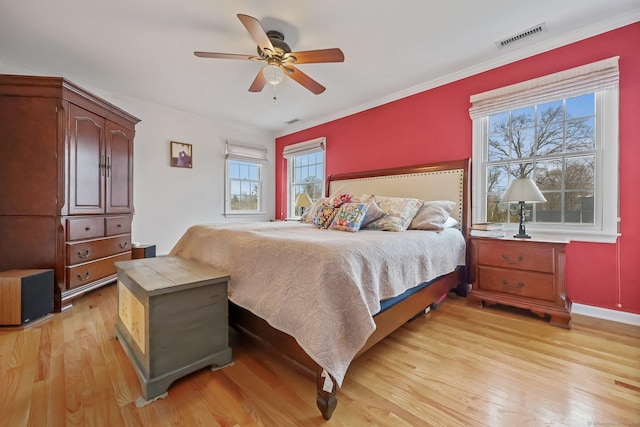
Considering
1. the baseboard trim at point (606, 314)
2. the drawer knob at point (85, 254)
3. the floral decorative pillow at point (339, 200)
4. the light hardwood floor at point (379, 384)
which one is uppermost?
the floral decorative pillow at point (339, 200)

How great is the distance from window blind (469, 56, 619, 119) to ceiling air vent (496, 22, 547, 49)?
40 cm

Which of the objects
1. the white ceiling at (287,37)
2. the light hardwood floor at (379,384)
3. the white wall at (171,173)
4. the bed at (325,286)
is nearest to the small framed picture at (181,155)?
the white wall at (171,173)

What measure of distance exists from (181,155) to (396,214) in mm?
3542

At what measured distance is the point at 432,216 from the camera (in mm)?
2590

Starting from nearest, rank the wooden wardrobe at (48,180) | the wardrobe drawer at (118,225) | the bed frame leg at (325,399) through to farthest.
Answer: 1. the bed frame leg at (325,399)
2. the wooden wardrobe at (48,180)
3. the wardrobe drawer at (118,225)

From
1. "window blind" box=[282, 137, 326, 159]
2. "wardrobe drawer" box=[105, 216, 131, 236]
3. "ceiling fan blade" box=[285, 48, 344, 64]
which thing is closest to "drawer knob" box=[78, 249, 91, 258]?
"wardrobe drawer" box=[105, 216, 131, 236]

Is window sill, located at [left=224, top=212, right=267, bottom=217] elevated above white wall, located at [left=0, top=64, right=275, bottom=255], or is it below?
below

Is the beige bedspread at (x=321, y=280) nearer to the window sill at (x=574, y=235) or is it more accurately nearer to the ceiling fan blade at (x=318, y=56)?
the window sill at (x=574, y=235)

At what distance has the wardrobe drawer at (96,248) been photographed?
8.32 ft

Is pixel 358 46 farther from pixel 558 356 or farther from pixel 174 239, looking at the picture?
pixel 174 239

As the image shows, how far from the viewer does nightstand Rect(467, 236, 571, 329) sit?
7.08 ft

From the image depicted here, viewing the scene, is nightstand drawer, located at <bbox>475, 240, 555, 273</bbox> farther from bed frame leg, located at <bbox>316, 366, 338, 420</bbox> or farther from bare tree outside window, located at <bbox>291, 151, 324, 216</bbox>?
bare tree outside window, located at <bbox>291, 151, 324, 216</bbox>

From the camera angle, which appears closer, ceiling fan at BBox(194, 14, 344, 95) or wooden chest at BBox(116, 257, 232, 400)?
wooden chest at BBox(116, 257, 232, 400)

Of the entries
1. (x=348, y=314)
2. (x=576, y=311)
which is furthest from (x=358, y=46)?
(x=576, y=311)
